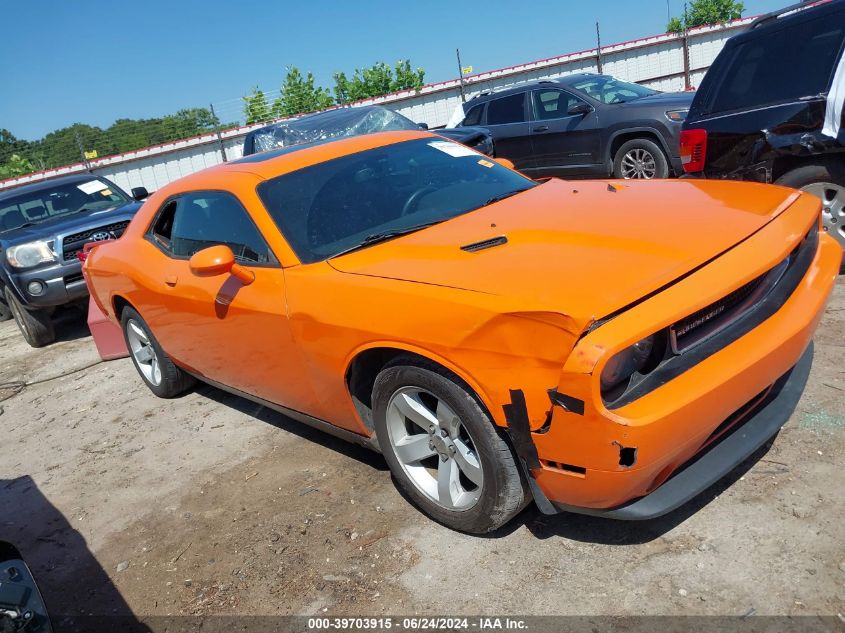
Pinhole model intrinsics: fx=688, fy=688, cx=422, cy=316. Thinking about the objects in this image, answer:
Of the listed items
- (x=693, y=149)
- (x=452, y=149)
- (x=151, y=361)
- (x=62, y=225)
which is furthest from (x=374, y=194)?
(x=62, y=225)

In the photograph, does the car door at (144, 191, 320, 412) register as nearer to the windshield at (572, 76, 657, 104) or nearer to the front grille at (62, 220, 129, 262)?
the front grille at (62, 220, 129, 262)

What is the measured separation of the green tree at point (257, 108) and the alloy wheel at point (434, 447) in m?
20.5

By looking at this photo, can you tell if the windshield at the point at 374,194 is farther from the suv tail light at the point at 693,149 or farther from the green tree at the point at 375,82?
the green tree at the point at 375,82

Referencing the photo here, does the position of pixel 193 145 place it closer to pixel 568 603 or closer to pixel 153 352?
pixel 153 352

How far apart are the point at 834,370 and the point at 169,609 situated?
342 centimetres

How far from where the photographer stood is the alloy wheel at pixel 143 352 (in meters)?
4.99

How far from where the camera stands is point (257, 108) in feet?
76.7

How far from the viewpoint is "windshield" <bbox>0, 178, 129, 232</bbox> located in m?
8.16

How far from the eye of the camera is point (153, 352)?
500 cm

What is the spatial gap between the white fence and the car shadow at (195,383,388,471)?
18062mm

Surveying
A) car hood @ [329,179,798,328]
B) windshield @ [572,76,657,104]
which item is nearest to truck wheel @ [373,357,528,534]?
car hood @ [329,179,798,328]

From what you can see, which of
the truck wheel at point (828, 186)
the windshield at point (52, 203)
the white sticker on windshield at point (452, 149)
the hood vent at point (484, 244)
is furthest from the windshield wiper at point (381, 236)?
the windshield at point (52, 203)

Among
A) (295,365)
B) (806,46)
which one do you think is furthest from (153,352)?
(806,46)

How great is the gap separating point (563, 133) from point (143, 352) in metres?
6.68
